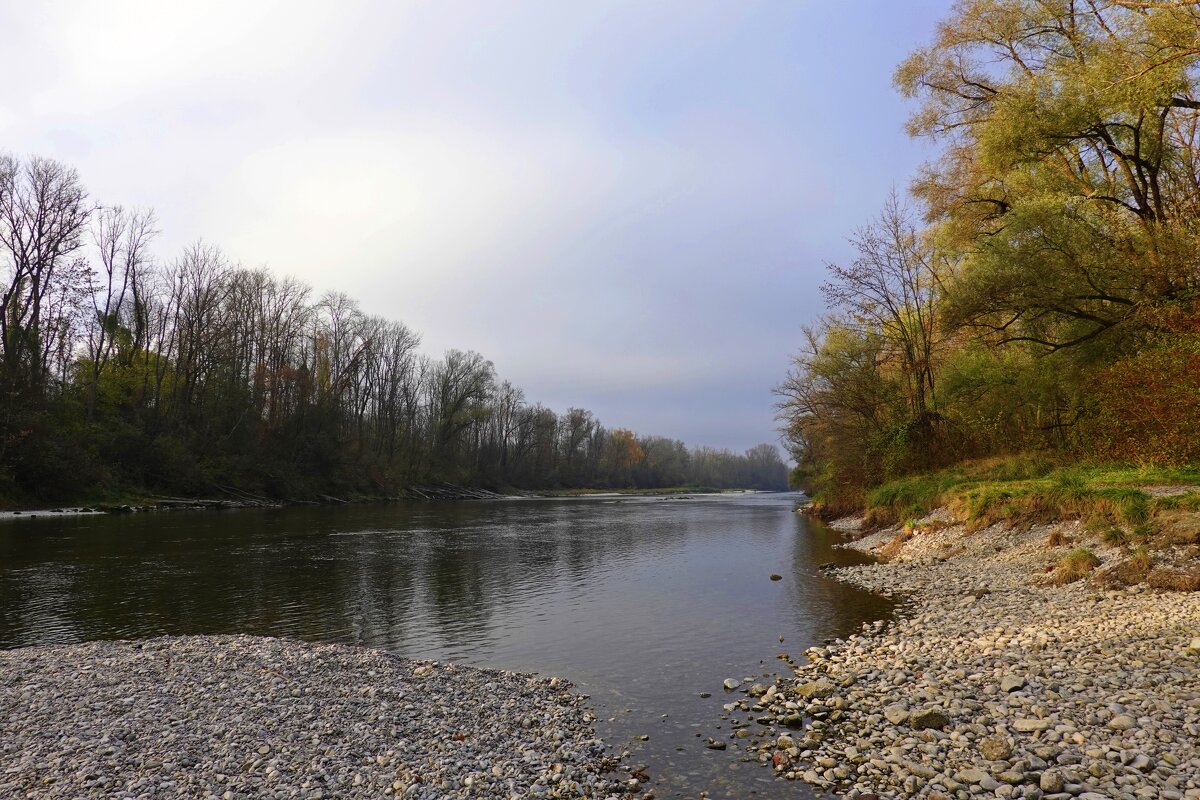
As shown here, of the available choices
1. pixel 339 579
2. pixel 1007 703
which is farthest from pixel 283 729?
pixel 339 579

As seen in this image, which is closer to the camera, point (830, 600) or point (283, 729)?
point (283, 729)

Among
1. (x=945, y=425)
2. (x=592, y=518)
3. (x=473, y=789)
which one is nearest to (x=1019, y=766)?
(x=473, y=789)

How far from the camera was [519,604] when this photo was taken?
16156mm

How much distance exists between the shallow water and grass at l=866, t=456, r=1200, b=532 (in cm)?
407

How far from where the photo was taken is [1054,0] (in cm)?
1975

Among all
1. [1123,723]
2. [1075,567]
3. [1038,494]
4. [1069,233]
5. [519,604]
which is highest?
[1069,233]

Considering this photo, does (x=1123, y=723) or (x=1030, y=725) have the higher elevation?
(x=1123, y=723)

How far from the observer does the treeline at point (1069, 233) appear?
14.3 meters

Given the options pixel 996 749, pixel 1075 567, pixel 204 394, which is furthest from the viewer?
pixel 204 394

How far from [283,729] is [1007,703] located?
8132 millimetres

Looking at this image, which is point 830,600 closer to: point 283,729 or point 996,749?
point 996,749

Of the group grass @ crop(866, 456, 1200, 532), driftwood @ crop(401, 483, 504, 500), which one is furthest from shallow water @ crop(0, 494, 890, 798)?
driftwood @ crop(401, 483, 504, 500)

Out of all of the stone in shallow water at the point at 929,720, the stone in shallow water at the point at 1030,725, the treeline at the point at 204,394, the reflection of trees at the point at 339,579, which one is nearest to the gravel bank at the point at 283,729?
the reflection of trees at the point at 339,579

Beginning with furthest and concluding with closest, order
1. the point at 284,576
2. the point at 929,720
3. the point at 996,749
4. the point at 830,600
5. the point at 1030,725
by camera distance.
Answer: the point at 284,576 < the point at 830,600 < the point at 929,720 < the point at 1030,725 < the point at 996,749
